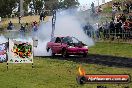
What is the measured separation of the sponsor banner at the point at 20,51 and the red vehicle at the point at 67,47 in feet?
26.9

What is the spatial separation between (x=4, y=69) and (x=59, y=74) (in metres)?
3.45

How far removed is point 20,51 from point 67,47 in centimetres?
852

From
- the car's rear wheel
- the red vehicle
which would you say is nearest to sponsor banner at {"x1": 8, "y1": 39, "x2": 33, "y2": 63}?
the red vehicle

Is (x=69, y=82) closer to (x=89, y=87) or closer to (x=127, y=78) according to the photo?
(x=89, y=87)

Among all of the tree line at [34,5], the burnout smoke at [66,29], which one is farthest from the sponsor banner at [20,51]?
the tree line at [34,5]

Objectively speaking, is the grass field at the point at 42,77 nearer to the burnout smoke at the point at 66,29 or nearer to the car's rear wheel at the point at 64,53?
the car's rear wheel at the point at 64,53

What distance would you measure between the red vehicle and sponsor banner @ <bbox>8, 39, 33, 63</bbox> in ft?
26.9

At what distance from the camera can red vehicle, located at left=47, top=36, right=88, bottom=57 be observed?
28.9m

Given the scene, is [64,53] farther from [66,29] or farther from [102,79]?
[102,79]

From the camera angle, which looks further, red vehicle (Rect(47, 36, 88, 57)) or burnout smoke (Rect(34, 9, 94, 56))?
burnout smoke (Rect(34, 9, 94, 56))

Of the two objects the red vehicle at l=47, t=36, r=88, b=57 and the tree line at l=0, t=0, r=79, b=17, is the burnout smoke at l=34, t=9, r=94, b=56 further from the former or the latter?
the tree line at l=0, t=0, r=79, b=17

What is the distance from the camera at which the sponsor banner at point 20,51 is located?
814 inches

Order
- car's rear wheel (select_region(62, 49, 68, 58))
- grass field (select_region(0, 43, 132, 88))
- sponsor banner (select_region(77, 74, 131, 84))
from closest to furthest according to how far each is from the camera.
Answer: sponsor banner (select_region(77, 74, 131, 84)) → grass field (select_region(0, 43, 132, 88)) → car's rear wheel (select_region(62, 49, 68, 58))

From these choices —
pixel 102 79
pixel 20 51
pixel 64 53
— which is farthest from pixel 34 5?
pixel 102 79
